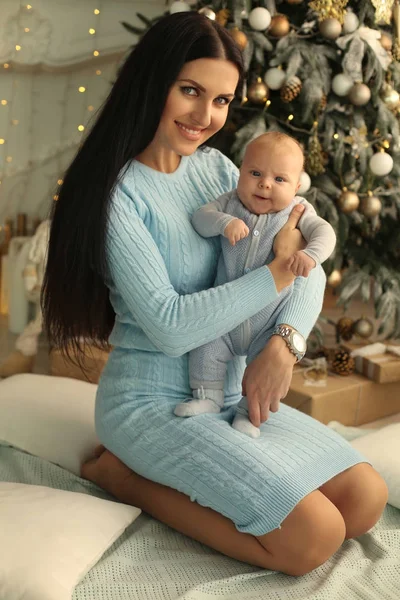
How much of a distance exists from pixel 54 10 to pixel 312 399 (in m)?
2.22

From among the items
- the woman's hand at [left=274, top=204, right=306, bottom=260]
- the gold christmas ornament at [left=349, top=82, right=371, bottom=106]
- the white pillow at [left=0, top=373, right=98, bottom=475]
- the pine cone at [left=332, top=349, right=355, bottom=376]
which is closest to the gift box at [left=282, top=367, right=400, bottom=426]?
the pine cone at [left=332, top=349, right=355, bottom=376]

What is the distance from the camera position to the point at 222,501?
170cm

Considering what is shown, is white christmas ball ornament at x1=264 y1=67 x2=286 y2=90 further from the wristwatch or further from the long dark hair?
the wristwatch

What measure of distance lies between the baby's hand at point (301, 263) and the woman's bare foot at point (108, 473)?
0.67 meters

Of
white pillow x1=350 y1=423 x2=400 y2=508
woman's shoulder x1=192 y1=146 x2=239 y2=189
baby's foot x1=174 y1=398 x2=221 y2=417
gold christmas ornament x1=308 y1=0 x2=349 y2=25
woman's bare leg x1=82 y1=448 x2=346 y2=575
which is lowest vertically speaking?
white pillow x1=350 y1=423 x2=400 y2=508

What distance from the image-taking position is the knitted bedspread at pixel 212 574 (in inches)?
62.6

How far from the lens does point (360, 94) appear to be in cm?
285

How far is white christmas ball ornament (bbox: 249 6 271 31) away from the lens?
2.78 m

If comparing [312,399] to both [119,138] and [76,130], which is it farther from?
[76,130]

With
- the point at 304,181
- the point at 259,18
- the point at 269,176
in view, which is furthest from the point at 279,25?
the point at 269,176

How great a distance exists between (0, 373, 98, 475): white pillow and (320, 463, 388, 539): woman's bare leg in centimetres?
74

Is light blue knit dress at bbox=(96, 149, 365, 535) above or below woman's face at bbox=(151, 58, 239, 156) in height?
below

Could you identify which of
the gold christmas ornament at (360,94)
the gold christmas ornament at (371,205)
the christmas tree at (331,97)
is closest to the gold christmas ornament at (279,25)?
the christmas tree at (331,97)

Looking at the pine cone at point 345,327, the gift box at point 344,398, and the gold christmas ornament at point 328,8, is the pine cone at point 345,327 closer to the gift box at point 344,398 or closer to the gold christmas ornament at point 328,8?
the gift box at point 344,398
